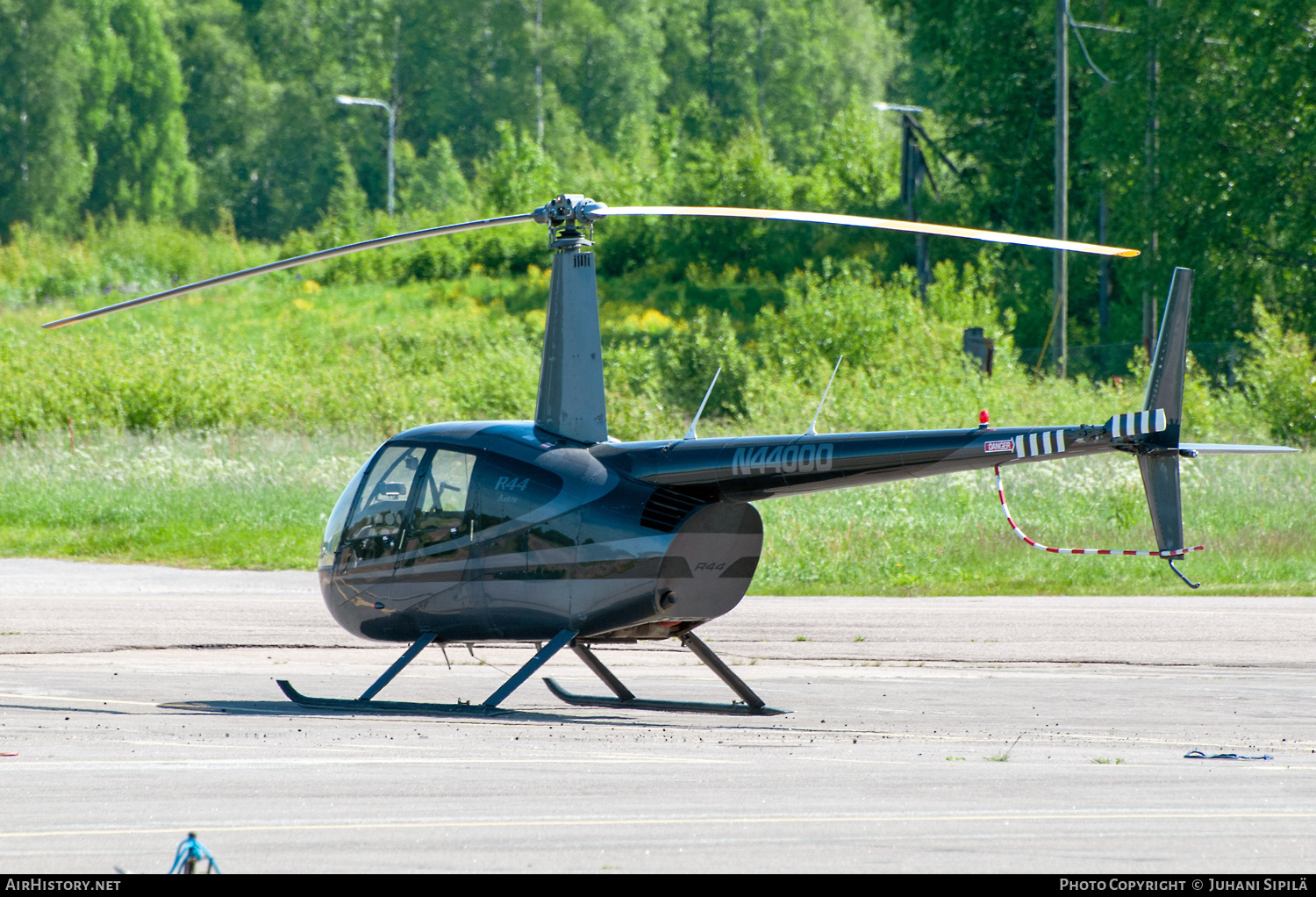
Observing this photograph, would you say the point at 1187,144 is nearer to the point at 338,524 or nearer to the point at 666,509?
the point at 666,509

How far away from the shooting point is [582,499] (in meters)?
8.54

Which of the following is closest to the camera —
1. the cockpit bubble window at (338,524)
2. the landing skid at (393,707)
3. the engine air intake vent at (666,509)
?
the engine air intake vent at (666,509)

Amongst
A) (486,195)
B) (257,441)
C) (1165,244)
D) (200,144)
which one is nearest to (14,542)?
(257,441)

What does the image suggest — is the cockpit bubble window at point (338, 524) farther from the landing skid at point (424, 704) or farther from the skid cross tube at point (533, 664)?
the skid cross tube at point (533, 664)

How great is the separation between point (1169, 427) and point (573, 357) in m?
3.67

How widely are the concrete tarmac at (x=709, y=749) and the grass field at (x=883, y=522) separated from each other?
2.08m

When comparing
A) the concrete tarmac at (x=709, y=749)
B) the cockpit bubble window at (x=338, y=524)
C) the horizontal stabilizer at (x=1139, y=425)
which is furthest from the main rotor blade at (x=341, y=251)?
the horizontal stabilizer at (x=1139, y=425)

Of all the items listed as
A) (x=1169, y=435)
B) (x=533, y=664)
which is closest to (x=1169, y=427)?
(x=1169, y=435)

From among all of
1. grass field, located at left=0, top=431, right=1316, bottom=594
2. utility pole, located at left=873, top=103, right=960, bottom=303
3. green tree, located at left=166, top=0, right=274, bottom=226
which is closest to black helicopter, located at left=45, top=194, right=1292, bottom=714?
grass field, located at left=0, top=431, right=1316, bottom=594

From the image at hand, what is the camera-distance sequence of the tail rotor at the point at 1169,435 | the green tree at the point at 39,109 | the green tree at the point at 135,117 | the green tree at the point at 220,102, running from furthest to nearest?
the green tree at the point at 220,102 < the green tree at the point at 135,117 < the green tree at the point at 39,109 < the tail rotor at the point at 1169,435

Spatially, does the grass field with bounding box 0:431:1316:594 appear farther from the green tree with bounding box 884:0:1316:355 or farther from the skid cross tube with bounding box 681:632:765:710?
the green tree with bounding box 884:0:1316:355

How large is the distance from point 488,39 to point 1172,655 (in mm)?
71725

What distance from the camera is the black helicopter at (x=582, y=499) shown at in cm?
791

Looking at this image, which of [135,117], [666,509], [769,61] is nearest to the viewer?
[666,509]
